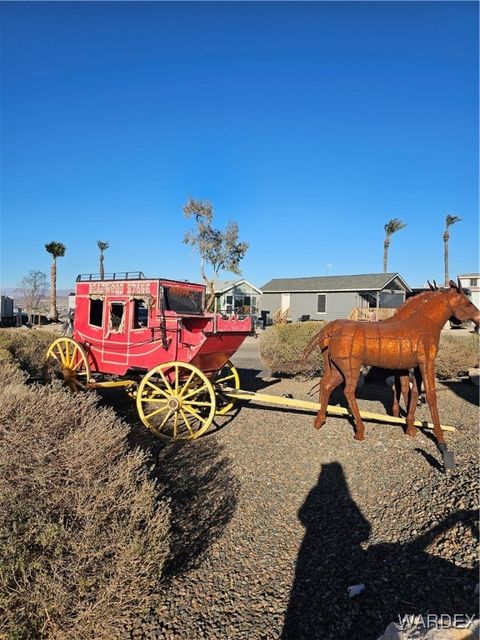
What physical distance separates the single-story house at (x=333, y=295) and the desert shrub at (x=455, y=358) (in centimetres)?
1859

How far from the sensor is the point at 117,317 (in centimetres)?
838

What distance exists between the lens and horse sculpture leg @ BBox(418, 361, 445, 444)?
6012 mm

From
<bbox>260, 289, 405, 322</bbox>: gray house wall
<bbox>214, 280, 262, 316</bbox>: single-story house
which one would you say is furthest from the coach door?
<bbox>214, 280, 262, 316</bbox>: single-story house

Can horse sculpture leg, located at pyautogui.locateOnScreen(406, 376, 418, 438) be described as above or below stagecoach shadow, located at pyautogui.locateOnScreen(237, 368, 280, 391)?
above

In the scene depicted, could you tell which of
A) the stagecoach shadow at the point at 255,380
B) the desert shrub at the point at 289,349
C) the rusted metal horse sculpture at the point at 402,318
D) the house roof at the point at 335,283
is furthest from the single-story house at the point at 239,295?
the rusted metal horse sculpture at the point at 402,318

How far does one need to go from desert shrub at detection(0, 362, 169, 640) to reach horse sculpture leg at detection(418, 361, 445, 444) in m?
4.16

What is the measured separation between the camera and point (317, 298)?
34.8 meters

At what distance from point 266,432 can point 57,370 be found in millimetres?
5686

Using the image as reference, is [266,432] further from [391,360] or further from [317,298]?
[317,298]

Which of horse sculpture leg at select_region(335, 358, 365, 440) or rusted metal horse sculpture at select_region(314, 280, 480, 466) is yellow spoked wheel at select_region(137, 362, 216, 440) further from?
rusted metal horse sculpture at select_region(314, 280, 480, 466)

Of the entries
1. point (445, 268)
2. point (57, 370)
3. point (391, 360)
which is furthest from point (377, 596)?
point (445, 268)

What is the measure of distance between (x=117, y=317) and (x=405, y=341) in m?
5.34

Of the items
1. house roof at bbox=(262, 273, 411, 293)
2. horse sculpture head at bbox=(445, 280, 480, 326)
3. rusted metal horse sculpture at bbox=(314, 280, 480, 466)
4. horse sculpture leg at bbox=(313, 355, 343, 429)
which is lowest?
horse sculpture leg at bbox=(313, 355, 343, 429)

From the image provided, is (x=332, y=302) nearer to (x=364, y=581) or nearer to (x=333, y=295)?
(x=333, y=295)
